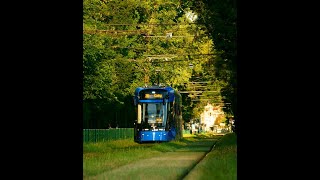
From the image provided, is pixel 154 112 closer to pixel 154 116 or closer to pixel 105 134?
pixel 154 116

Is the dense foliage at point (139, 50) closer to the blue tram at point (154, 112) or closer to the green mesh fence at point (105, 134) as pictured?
the green mesh fence at point (105, 134)

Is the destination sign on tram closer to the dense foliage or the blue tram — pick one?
the blue tram

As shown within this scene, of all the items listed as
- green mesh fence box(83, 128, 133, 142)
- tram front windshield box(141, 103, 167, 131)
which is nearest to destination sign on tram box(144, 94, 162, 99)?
tram front windshield box(141, 103, 167, 131)

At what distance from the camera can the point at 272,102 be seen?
6.05m

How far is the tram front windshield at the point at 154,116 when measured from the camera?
4175 centimetres

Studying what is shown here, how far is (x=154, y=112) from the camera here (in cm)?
4200

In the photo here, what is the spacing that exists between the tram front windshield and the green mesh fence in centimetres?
525

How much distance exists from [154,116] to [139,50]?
11.5m

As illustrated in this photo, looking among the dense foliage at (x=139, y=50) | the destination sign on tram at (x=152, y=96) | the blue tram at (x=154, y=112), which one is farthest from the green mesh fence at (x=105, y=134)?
the destination sign on tram at (x=152, y=96)

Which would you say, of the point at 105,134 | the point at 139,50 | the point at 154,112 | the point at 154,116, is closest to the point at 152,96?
the point at 154,112

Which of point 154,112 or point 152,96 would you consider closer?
point 152,96
